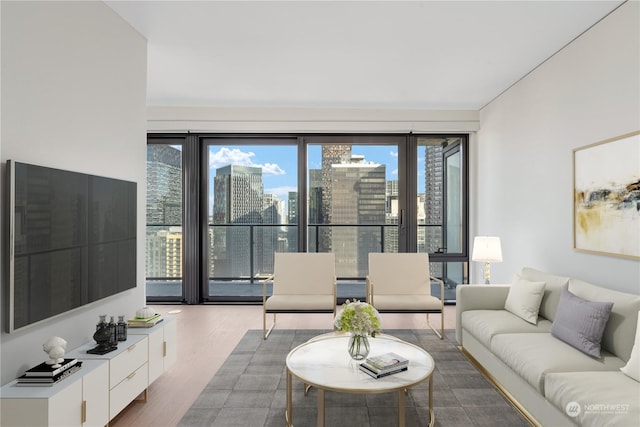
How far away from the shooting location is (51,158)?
2.19 m

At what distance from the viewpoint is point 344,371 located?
231 centimetres

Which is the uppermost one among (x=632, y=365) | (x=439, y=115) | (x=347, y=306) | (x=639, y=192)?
(x=439, y=115)

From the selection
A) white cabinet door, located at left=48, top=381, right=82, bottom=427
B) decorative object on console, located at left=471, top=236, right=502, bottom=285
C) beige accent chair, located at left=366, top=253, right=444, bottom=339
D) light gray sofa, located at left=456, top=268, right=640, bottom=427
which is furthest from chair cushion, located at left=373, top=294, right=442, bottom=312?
white cabinet door, located at left=48, top=381, right=82, bottom=427

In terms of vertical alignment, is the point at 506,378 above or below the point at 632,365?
below

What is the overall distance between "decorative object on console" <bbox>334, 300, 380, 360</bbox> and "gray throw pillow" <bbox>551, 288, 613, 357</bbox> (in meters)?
1.31

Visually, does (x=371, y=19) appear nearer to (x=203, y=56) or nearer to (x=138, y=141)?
(x=203, y=56)

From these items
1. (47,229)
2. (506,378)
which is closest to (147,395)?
(47,229)

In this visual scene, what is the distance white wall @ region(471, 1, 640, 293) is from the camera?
104 inches

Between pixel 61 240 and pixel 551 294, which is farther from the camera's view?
pixel 551 294

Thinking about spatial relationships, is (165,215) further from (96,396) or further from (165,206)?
(96,396)

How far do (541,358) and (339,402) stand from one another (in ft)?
4.56

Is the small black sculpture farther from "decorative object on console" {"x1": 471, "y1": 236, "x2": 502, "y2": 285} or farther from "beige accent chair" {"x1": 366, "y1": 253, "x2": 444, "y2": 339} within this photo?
"decorative object on console" {"x1": 471, "y1": 236, "x2": 502, "y2": 285}

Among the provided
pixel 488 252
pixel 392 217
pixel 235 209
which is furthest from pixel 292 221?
pixel 488 252

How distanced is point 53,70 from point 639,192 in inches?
156
